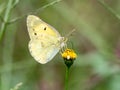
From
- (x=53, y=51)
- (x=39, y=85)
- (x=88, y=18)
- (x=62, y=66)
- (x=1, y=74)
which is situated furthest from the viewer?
(x=88, y=18)

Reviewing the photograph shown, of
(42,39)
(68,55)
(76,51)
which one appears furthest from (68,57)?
(76,51)

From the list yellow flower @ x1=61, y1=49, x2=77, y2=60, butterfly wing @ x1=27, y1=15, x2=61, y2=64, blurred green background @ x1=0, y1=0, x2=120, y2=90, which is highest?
yellow flower @ x1=61, y1=49, x2=77, y2=60

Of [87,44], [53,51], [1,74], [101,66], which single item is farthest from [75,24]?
[53,51]

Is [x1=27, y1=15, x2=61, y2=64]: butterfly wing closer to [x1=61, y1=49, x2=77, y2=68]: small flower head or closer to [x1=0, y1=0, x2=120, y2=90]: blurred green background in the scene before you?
[x1=61, y1=49, x2=77, y2=68]: small flower head

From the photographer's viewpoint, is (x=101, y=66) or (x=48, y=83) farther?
(x=48, y=83)

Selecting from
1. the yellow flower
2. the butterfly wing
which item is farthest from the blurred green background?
the yellow flower

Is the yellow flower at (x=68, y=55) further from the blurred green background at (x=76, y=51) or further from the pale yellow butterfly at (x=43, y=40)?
the blurred green background at (x=76, y=51)

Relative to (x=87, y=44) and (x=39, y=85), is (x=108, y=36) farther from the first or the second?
(x=39, y=85)
